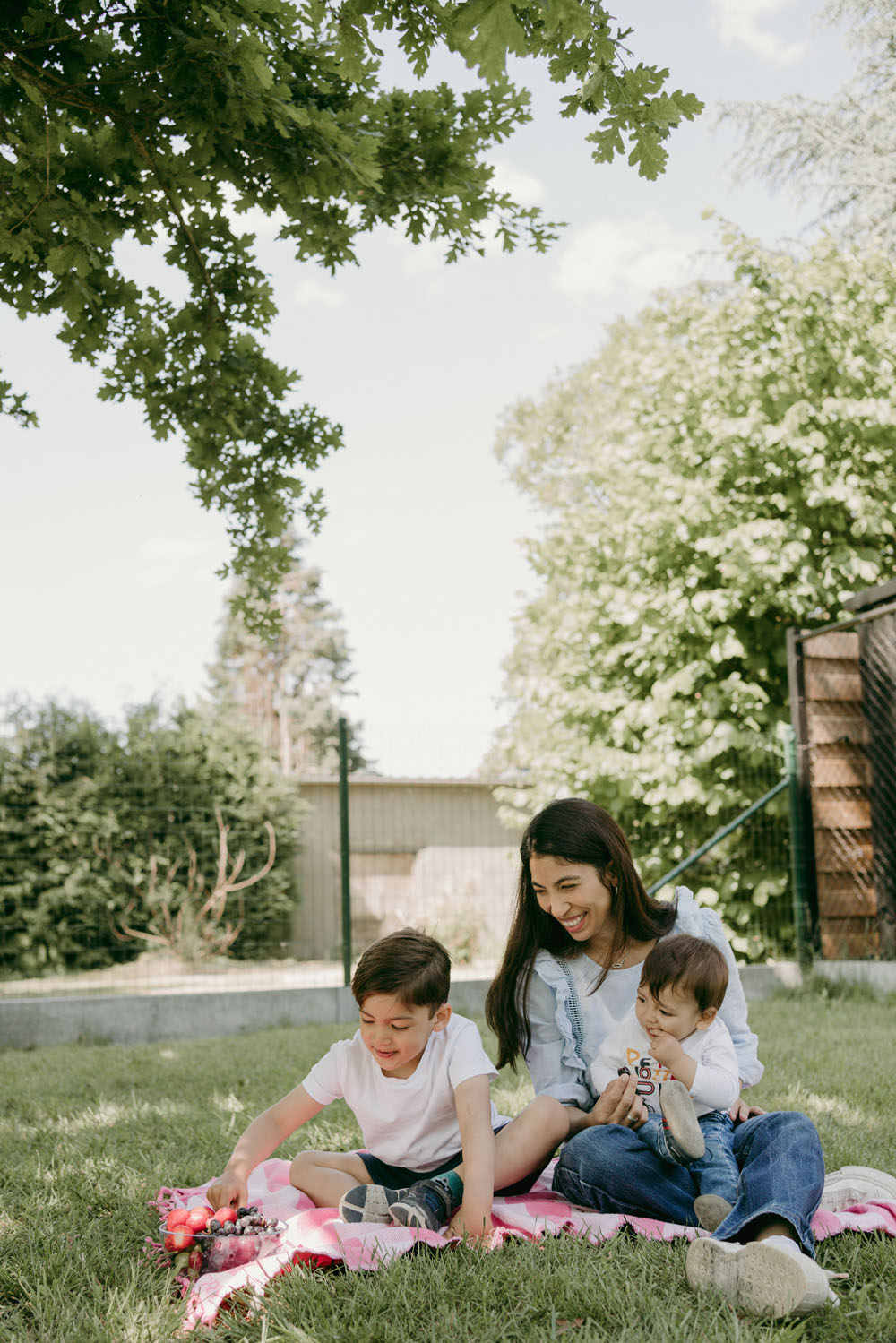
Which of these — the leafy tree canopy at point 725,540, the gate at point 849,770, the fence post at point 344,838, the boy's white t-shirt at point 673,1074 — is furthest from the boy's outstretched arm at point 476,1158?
the leafy tree canopy at point 725,540

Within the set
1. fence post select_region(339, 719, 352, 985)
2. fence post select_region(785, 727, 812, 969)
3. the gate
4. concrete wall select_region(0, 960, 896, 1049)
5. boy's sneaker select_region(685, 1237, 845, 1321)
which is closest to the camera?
boy's sneaker select_region(685, 1237, 845, 1321)

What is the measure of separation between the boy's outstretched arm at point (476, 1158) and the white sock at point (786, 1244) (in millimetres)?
555

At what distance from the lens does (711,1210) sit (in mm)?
2201

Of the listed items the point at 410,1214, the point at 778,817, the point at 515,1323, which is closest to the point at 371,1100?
the point at 410,1214

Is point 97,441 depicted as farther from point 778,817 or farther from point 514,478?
point 778,817

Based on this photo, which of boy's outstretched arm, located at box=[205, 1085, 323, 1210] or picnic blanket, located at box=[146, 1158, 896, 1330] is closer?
picnic blanket, located at box=[146, 1158, 896, 1330]

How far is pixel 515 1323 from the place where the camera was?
177 centimetres

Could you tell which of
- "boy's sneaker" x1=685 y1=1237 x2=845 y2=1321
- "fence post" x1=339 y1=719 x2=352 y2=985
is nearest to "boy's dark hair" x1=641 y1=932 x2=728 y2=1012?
"boy's sneaker" x1=685 y1=1237 x2=845 y2=1321

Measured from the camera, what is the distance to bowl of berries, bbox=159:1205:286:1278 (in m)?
2.15

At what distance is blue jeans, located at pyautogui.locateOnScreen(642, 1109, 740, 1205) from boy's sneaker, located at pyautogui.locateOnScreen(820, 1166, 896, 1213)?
24 cm

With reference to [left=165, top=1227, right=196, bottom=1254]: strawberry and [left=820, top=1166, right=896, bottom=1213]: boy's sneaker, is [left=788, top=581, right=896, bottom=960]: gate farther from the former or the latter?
[left=165, top=1227, right=196, bottom=1254]: strawberry

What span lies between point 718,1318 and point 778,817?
21.5ft

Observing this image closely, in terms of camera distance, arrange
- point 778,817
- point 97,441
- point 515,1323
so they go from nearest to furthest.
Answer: point 515,1323 < point 778,817 < point 97,441

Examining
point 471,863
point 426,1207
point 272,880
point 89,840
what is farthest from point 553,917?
point 89,840
